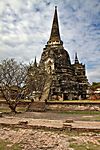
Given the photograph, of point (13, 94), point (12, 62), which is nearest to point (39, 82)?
point (13, 94)

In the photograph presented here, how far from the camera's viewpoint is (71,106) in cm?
3491

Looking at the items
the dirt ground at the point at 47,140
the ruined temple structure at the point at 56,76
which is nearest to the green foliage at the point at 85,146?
the dirt ground at the point at 47,140

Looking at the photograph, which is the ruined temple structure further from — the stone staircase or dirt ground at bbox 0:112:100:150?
dirt ground at bbox 0:112:100:150

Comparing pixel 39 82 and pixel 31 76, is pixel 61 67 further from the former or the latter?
pixel 31 76

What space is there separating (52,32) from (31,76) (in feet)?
67.5

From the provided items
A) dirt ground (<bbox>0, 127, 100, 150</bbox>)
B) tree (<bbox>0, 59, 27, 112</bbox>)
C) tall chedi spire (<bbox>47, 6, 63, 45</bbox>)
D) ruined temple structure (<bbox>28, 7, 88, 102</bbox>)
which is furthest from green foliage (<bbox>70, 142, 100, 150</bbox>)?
tall chedi spire (<bbox>47, 6, 63, 45</bbox>)

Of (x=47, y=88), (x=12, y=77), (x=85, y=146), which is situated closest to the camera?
(x=85, y=146)

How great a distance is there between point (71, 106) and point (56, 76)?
11.0 m

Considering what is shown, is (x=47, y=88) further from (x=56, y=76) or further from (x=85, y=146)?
(x=85, y=146)

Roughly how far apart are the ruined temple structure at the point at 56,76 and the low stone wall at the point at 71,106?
495 centimetres

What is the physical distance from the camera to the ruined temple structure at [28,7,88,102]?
42656 mm

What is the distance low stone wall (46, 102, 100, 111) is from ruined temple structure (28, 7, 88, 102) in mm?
4953

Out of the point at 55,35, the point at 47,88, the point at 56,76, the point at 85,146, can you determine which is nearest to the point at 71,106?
the point at 47,88

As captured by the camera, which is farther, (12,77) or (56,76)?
(56,76)
